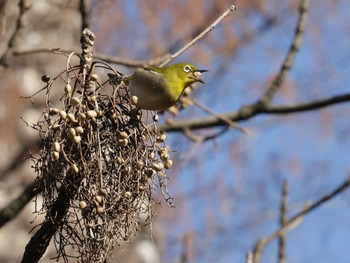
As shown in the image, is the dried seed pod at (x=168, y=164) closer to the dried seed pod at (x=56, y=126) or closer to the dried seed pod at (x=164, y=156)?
the dried seed pod at (x=164, y=156)

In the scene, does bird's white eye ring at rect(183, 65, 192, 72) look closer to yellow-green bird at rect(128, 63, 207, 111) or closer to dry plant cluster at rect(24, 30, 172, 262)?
yellow-green bird at rect(128, 63, 207, 111)

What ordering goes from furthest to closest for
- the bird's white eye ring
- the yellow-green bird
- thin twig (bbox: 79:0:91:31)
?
thin twig (bbox: 79:0:91:31)
the bird's white eye ring
the yellow-green bird

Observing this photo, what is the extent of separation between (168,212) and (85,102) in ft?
22.7

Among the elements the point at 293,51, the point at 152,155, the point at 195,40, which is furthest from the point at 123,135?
the point at 293,51

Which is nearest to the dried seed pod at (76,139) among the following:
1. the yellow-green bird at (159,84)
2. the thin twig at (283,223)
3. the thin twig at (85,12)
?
the yellow-green bird at (159,84)

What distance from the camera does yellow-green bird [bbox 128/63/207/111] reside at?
2697mm

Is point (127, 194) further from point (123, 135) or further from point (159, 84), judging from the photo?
point (159, 84)

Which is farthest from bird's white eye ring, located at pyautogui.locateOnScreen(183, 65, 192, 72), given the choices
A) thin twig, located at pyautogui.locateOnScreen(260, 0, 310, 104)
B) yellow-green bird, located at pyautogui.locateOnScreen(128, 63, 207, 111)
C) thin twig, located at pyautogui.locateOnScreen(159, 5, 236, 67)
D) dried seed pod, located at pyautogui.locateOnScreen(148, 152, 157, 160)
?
thin twig, located at pyautogui.locateOnScreen(260, 0, 310, 104)

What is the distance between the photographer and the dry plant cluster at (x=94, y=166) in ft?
7.43

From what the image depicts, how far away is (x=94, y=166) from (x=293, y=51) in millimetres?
1998

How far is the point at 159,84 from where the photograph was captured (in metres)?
2.81

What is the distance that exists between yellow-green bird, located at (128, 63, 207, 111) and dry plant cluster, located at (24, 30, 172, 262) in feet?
0.72

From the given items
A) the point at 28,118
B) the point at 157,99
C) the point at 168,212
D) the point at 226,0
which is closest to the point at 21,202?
the point at 157,99

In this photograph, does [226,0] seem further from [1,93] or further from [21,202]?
[21,202]
